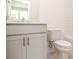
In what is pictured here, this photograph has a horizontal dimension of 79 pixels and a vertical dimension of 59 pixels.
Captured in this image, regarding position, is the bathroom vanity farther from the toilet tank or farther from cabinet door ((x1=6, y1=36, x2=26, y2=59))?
the toilet tank

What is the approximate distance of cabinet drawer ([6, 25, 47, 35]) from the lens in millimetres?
1712

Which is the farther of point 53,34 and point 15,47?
point 53,34

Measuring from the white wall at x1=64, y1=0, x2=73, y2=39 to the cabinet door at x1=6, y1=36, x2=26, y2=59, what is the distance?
1670mm

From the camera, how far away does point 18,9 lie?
2.54 metres

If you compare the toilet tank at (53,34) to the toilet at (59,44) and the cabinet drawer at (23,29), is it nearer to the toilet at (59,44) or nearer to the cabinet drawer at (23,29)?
the toilet at (59,44)

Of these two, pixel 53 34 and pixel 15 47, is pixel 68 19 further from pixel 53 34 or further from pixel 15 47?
pixel 15 47

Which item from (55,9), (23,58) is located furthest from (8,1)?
(55,9)

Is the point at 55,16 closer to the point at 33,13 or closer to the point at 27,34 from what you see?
the point at 33,13

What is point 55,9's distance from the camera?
3258mm

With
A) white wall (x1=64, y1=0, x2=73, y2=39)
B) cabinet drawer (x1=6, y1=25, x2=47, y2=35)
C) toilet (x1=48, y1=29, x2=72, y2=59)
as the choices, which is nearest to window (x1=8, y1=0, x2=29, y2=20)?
cabinet drawer (x1=6, y1=25, x2=47, y2=35)

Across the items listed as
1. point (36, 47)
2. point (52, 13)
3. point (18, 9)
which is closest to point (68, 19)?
point (52, 13)

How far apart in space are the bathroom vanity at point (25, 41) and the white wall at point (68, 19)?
1168 millimetres

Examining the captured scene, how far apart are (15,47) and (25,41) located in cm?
19
